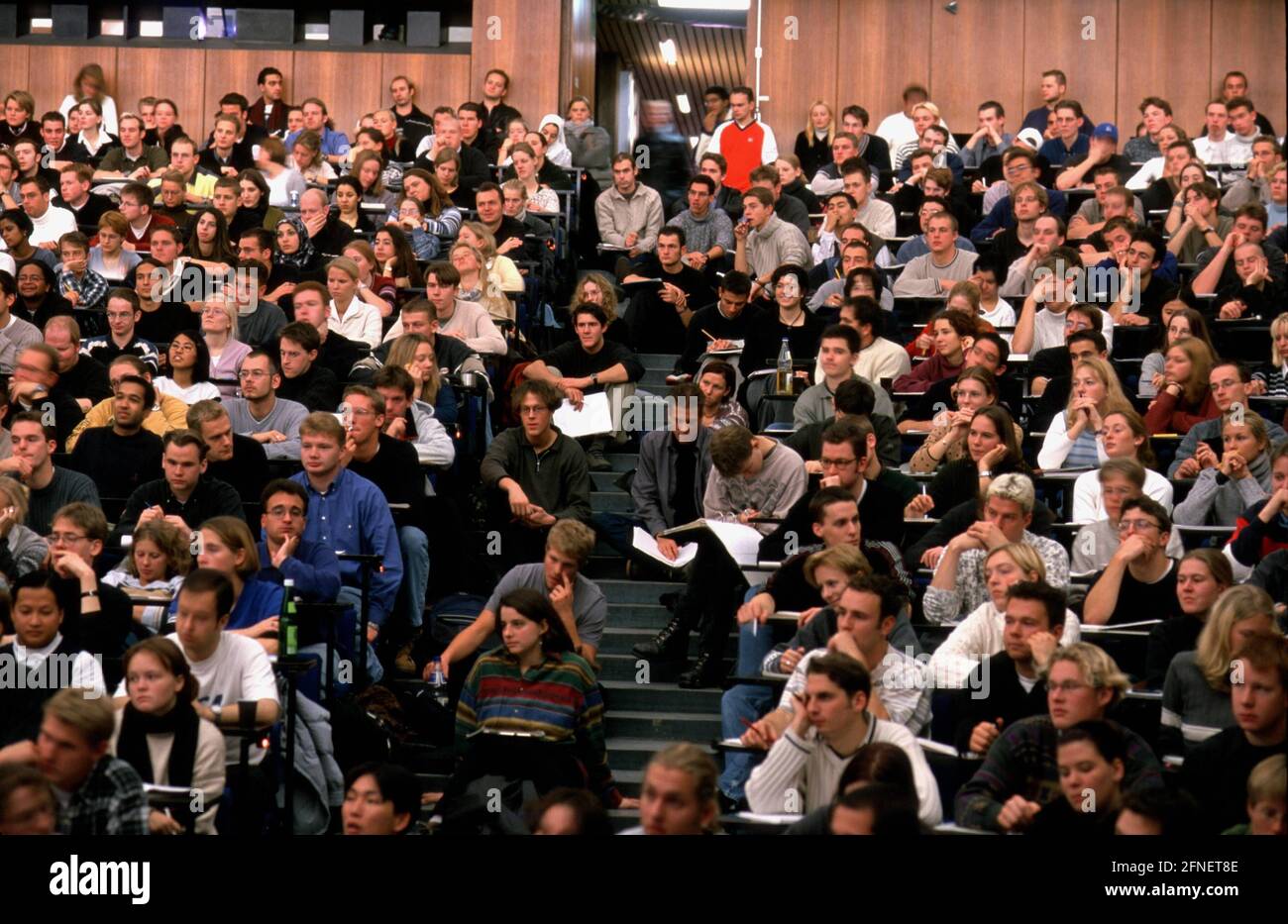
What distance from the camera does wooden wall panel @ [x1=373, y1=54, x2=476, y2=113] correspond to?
54.8 feet

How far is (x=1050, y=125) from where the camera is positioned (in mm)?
15102

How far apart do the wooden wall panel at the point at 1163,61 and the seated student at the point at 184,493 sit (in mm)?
11114

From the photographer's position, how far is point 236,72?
55.6ft

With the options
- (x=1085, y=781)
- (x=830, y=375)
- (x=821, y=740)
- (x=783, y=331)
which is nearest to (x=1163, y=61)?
(x=783, y=331)

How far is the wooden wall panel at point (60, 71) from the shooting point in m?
16.9

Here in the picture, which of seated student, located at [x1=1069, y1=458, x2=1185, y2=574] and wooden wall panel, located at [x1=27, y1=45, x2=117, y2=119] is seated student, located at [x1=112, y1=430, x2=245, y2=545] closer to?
seated student, located at [x1=1069, y1=458, x2=1185, y2=574]

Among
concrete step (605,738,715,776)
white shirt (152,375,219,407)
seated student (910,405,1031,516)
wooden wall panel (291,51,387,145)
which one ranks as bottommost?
concrete step (605,738,715,776)

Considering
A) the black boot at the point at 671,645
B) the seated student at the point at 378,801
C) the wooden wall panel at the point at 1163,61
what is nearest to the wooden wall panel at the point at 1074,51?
the wooden wall panel at the point at 1163,61

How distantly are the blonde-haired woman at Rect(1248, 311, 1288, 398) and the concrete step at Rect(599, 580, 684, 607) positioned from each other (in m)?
3.23

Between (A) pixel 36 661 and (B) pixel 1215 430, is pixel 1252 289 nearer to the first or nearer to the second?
(B) pixel 1215 430

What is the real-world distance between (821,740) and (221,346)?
16.4 feet

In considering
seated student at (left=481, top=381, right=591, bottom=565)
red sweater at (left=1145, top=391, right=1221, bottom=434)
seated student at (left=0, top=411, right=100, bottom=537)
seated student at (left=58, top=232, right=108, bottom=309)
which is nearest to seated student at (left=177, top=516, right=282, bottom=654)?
seated student at (left=0, top=411, right=100, bottom=537)

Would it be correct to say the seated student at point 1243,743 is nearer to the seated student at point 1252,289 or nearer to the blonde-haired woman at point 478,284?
the seated student at point 1252,289
